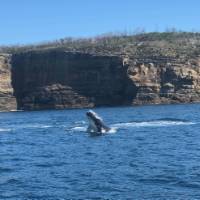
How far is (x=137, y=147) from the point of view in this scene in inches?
1720

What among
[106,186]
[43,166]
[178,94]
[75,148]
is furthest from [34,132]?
[178,94]

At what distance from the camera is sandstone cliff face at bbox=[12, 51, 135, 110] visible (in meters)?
162

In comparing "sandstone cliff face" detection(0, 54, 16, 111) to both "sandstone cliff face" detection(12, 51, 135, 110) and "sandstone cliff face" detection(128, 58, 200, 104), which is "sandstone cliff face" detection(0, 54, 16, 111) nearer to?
"sandstone cliff face" detection(12, 51, 135, 110)

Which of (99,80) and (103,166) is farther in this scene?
(99,80)

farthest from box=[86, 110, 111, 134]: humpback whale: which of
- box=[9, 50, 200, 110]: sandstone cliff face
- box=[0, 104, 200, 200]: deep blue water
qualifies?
box=[9, 50, 200, 110]: sandstone cliff face

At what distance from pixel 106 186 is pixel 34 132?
121ft

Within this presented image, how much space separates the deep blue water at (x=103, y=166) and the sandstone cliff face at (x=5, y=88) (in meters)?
116

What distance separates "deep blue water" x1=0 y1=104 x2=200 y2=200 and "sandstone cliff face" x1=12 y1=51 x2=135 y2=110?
10635 cm

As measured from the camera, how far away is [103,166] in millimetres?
33969

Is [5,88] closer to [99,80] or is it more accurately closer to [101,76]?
[99,80]

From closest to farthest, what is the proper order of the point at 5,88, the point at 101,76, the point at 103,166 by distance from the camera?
the point at 103,166, the point at 101,76, the point at 5,88

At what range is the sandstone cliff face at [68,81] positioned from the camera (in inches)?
6383

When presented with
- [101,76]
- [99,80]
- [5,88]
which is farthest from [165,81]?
[5,88]

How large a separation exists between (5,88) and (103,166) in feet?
465
